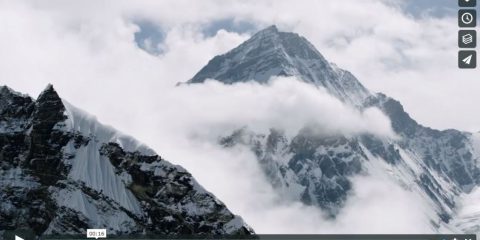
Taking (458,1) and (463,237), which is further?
(463,237)

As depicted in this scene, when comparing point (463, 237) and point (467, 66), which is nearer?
point (467, 66)

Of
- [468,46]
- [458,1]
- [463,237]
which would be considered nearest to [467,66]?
[468,46]

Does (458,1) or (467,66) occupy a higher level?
(458,1)

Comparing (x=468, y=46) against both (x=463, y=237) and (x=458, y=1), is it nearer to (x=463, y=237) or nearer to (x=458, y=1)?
(x=458, y=1)

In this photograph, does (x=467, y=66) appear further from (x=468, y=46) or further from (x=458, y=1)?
(x=458, y=1)

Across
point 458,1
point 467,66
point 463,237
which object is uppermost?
point 458,1

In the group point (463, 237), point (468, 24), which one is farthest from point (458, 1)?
point (463, 237)

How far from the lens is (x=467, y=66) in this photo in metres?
140

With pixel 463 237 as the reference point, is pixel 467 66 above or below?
above

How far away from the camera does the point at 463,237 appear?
167 meters

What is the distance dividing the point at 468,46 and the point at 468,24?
3.66 m

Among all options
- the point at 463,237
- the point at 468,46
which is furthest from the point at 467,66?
the point at 463,237

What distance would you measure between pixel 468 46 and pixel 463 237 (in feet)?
128

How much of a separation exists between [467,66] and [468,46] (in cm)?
368
